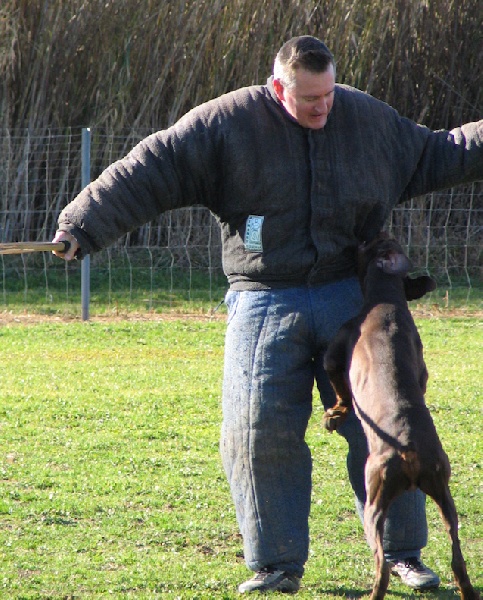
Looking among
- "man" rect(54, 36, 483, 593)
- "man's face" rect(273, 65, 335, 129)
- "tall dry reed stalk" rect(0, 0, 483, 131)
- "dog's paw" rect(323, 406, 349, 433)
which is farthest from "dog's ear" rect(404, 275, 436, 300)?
"tall dry reed stalk" rect(0, 0, 483, 131)

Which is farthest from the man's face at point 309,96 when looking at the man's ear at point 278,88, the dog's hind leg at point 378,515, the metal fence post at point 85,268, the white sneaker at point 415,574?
the metal fence post at point 85,268

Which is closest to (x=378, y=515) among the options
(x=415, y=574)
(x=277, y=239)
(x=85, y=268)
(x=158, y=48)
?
(x=415, y=574)

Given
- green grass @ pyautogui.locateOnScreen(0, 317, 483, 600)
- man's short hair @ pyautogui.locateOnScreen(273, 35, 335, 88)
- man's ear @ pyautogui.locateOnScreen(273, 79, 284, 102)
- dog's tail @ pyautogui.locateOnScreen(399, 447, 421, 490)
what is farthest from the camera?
green grass @ pyautogui.locateOnScreen(0, 317, 483, 600)

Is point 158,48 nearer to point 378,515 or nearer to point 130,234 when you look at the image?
point 130,234

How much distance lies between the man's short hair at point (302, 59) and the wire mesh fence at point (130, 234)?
8.66 meters

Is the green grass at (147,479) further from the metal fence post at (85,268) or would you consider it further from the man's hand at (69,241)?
the man's hand at (69,241)

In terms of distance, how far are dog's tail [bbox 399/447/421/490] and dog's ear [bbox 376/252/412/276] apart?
3.06 ft

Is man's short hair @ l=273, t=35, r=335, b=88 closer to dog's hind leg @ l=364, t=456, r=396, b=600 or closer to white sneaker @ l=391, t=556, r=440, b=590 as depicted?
dog's hind leg @ l=364, t=456, r=396, b=600

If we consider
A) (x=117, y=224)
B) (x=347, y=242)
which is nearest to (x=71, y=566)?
(x=117, y=224)

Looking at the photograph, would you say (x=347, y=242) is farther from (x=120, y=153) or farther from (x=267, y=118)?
(x=120, y=153)

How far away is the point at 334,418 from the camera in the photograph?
4254mm

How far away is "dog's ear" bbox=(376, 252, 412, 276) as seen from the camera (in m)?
4.45

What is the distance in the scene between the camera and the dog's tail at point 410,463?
3.76 meters

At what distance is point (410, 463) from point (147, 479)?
8.67 ft
